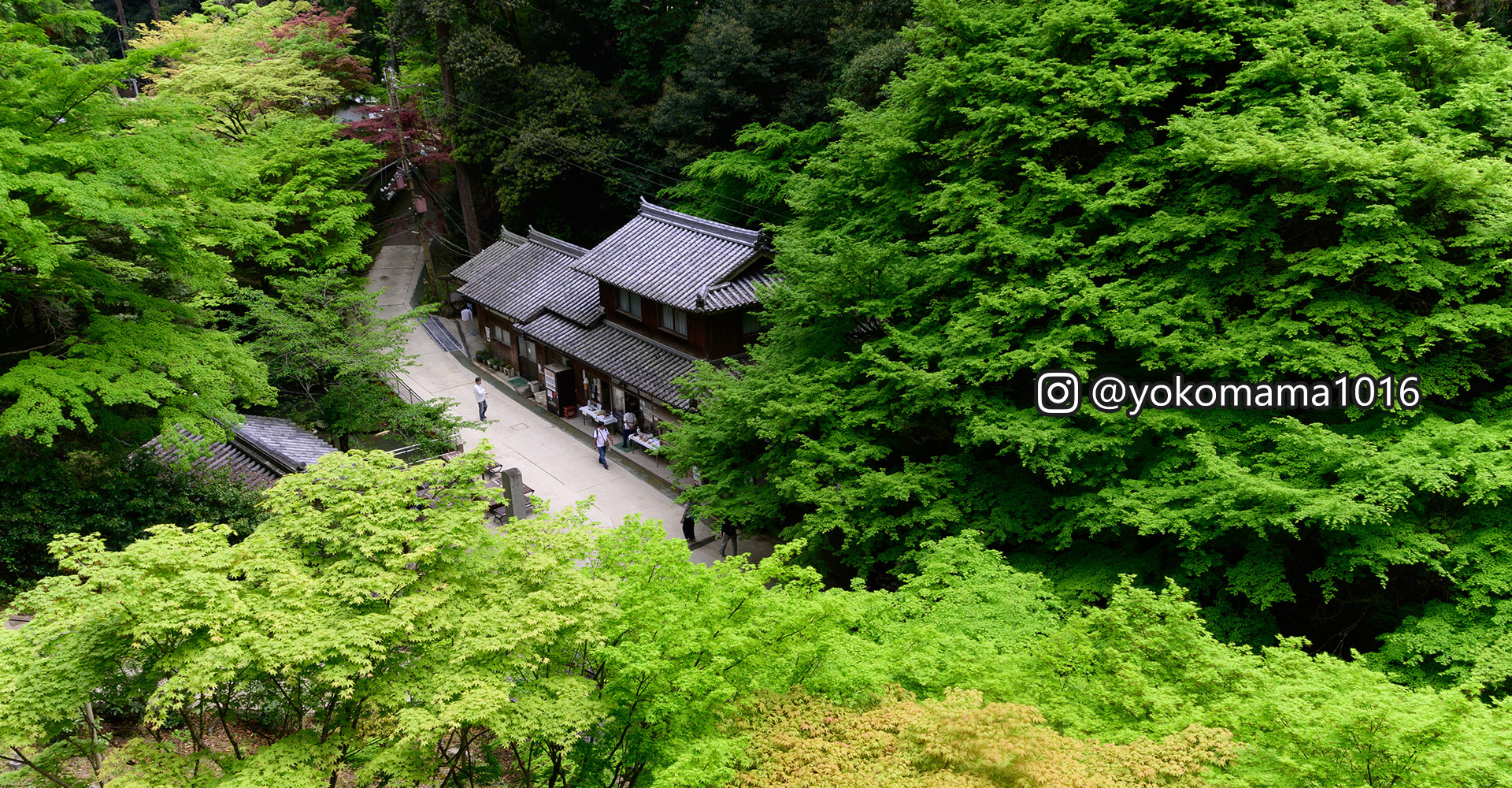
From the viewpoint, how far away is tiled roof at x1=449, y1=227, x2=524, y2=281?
3991cm

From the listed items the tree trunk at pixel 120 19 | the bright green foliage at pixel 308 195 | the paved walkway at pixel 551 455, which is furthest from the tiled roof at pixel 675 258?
the tree trunk at pixel 120 19

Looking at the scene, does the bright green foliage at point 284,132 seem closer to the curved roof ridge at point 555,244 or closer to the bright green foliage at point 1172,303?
the curved roof ridge at point 555,244

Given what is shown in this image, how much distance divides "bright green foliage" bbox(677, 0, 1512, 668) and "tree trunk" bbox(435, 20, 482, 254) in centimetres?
2750

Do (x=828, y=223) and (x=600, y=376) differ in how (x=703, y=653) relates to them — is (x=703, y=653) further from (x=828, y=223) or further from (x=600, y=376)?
(x=600, y=376)

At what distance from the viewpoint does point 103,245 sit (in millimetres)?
18000

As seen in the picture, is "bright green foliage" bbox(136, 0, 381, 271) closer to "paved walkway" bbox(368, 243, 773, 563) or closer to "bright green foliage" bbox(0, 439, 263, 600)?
"paved walkway" bbox(368, 243, 773, 563)

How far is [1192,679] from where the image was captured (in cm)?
1164

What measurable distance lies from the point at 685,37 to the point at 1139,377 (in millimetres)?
30912

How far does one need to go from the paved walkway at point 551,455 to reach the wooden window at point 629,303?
506 cm

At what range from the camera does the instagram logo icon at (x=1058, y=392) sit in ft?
53.7

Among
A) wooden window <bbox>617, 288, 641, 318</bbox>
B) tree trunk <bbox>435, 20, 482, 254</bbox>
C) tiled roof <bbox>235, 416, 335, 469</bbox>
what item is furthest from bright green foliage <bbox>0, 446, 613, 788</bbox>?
tree trunk <bbox>435, 20, 482, 254</bbox>

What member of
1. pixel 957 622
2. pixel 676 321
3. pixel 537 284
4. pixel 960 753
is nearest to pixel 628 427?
pixel 676 321

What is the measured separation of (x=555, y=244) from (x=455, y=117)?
29.9 ft

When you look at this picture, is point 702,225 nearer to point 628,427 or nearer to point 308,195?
point 628,427
